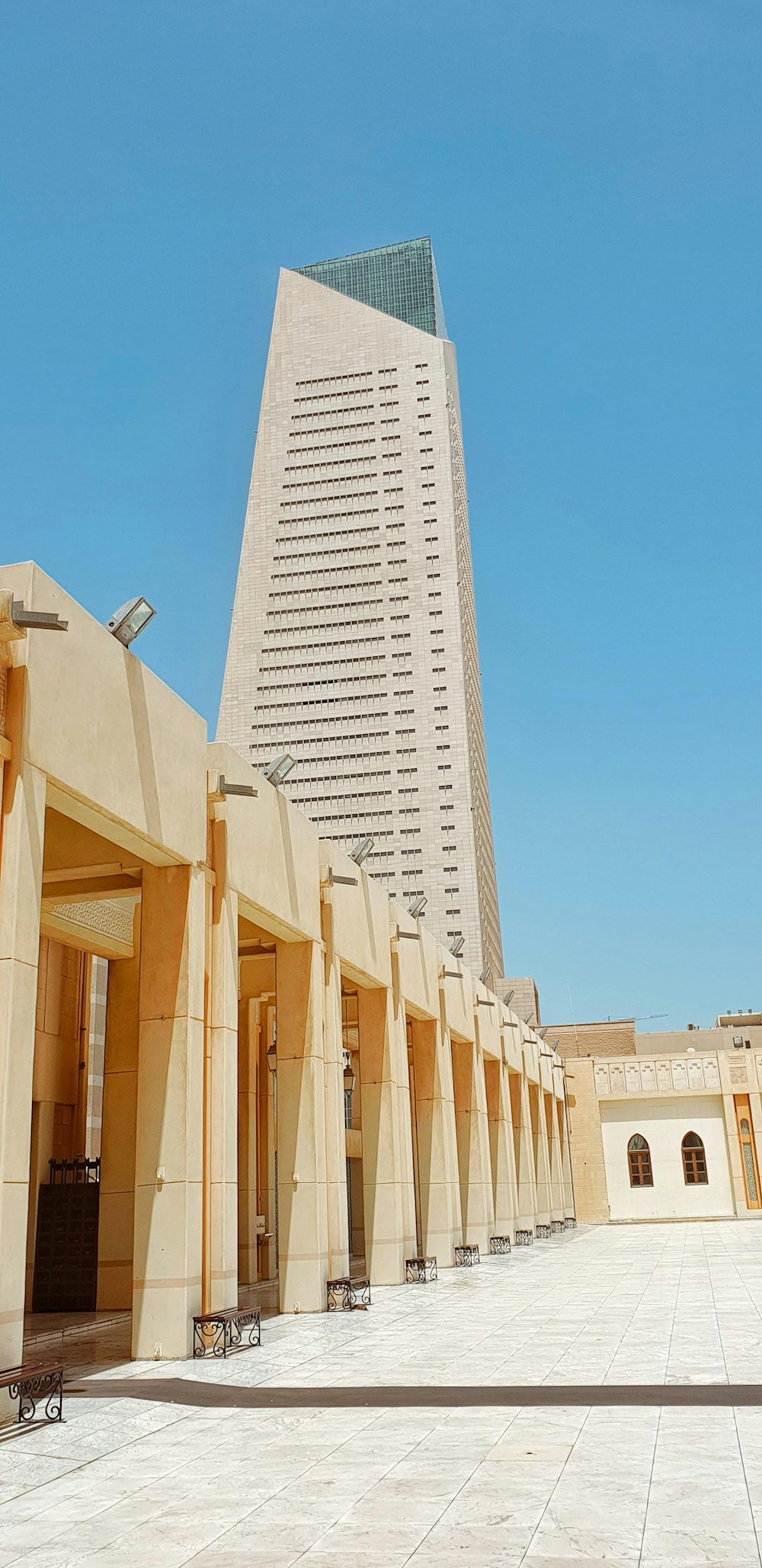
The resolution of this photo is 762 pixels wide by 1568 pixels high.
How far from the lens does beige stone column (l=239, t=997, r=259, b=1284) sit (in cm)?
2605

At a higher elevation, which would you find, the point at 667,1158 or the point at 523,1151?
the point at 523,1151

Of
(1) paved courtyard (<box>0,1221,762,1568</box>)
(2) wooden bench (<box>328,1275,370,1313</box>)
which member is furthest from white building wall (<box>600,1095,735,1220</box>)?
(1) paved courtyard (<box>0,1221,762,1568</box>)

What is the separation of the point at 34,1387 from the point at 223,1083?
5.27 metres

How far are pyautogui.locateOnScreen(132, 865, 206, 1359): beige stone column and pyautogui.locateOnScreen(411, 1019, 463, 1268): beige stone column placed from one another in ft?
44.0

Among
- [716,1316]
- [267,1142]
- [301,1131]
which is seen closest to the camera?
[716,1316]

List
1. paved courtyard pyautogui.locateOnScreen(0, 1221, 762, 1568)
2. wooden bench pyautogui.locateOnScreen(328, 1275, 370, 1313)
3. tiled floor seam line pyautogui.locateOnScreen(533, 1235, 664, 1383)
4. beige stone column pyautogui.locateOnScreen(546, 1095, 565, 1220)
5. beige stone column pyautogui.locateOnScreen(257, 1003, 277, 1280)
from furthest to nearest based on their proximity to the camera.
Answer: beige stone column pyautogui.locateOnScreen(546, 1095, 565, 1220) → beige stone column pyautogui.locateOnScreen(257, 1003, 277, 1280) → wooden bench pyautogui.locateOnScreen(328, 1275, 370, 1313) → tiled floor seam line pyautogui.locateOnScreen(533, 1235, 664, 1383) → paved courtyard pyautogui.locateOnScreen(0, 1221, 762, 1568)

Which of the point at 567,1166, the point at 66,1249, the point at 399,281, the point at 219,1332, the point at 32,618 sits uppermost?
the point at 399,281

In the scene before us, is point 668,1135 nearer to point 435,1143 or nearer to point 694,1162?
point 694,1162

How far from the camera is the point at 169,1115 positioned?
14.3 metres

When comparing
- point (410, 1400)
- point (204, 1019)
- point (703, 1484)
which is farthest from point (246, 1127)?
point (703, 1484)

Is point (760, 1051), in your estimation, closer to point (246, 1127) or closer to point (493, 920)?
point (246, 1127)

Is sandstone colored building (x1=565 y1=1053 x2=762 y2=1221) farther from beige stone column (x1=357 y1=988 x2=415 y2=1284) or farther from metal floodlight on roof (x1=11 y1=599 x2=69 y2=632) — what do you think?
metal floodlight on roof (x1=11 y1=599 x2=69 y2=632)

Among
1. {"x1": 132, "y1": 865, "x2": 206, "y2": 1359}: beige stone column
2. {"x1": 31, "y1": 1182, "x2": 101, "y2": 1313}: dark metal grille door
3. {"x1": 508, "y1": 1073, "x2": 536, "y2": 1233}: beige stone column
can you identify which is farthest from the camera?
{"x1": 508, "y1": 1073, "x2": 536, "y2": 1233}: beige stone column

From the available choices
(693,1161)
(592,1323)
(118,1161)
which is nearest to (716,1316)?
(592,1323)
